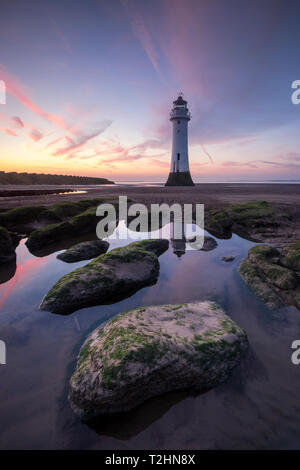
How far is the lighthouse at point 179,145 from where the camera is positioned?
4297 centimetres

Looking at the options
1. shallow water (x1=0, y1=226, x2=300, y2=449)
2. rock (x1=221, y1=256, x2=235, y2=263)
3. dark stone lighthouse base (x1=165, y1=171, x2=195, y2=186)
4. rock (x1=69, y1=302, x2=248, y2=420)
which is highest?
dark stone lighthouse base (x1=165, y1=171, x2=195, y2=186)

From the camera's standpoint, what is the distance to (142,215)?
1444cm

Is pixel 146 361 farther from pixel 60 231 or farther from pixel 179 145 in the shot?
pixel 179 145

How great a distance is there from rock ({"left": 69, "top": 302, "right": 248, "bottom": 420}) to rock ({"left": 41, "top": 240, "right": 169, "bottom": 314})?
4.42 ft

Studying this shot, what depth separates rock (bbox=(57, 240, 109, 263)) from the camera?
7148 millimetres

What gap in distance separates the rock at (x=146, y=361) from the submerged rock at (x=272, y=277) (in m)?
1.77

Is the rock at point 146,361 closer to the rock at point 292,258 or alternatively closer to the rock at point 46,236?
the rock at point 292,258

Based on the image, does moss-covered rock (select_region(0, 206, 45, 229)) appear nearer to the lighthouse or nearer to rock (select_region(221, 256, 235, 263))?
rock (select_region(221, 256, 235, 263))

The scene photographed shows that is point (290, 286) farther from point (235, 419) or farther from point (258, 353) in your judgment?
point (235, 419)

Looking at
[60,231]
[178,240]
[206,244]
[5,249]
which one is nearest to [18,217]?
[60,231]

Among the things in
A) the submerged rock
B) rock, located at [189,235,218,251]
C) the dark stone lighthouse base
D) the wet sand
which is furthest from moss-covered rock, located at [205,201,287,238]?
the dark stone lighthouse base
